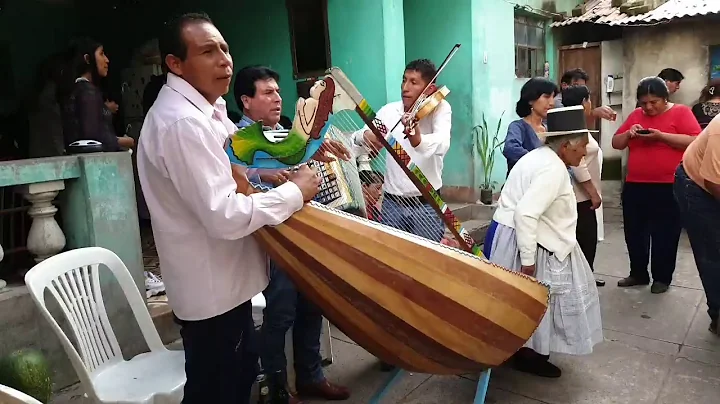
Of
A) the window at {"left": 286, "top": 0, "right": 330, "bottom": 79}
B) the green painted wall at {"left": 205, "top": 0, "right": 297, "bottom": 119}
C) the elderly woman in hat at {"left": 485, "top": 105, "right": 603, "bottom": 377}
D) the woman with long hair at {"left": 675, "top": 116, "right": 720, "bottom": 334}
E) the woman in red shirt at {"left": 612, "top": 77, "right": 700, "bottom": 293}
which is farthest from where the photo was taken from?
the green painted wall at {"left": 205, "top": 0, "right": 297, "bottom": 119}

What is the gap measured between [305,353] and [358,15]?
333cm

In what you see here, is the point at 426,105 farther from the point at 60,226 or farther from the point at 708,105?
the point at 708,105

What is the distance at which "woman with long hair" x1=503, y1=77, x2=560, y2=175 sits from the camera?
10.8ft

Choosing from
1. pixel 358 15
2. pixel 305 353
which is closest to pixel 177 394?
pixel 305 353

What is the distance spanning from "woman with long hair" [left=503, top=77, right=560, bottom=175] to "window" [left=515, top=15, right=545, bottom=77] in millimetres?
3652

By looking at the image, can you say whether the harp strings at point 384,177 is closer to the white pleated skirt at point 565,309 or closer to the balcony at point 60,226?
the white pleated skirt at point 565,309

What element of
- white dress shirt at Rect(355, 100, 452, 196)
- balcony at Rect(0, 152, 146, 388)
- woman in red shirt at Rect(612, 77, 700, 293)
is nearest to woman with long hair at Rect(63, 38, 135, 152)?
balcony at Rect(0, 152, 146, 388)

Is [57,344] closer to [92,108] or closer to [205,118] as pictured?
[92,108]

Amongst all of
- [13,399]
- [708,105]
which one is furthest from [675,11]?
[13,399]

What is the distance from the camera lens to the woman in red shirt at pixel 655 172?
12.0 feet

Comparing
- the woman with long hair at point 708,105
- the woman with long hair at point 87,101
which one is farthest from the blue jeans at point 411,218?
the woman with long hair at point 708,105

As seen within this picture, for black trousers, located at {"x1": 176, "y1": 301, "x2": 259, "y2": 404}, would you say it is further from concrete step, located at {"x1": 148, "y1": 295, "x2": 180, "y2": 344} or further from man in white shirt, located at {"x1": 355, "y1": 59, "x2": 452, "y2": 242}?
concrete step, located at {"x1": 148, "y1": 295, "x2": 180, "y2": 344}

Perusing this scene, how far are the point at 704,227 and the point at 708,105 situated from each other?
3.97m

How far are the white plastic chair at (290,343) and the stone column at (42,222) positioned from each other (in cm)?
93
